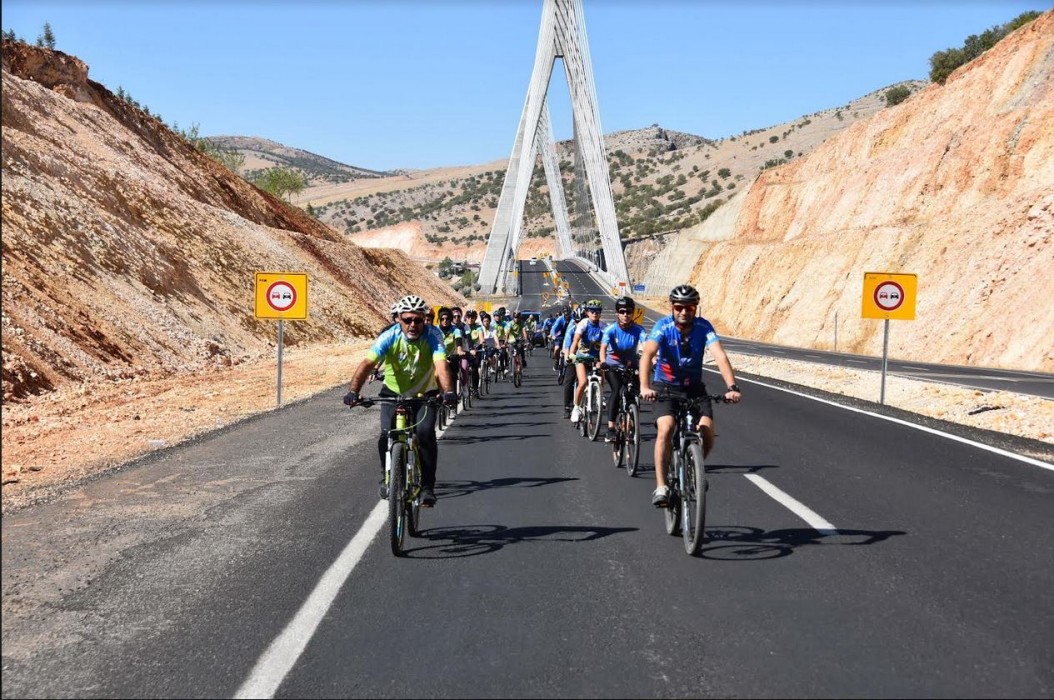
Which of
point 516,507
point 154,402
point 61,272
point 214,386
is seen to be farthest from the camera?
point 61,272

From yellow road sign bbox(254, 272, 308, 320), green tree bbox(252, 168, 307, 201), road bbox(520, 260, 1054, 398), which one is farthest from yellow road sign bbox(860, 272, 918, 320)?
green tree bbox(252, 168, 307, 201)

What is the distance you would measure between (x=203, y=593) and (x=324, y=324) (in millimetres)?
35607

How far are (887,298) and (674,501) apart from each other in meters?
11.9

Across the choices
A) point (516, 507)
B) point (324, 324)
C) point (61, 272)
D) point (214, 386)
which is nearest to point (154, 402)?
point (214, 386)

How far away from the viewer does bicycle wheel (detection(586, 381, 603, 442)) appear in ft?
40.1

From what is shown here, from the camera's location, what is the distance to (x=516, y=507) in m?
7.76

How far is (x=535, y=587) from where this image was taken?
543 centimetres

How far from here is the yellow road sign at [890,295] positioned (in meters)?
16.9

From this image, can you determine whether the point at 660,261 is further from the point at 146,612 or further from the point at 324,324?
the point at 146,612

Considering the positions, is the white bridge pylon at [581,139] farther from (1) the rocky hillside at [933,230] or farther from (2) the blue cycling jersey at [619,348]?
(2) the blue cycling jersey at [619,348]

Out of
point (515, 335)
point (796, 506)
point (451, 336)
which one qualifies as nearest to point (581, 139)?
point (515, 335)

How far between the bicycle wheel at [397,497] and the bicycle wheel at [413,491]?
18 centimetres

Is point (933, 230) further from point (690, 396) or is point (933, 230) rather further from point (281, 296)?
point (690, 396)

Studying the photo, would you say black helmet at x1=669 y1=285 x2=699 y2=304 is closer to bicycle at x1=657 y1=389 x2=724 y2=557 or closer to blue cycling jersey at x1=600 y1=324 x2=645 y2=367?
bicycle at x1=657 y1=389 x2=724 y2=557
